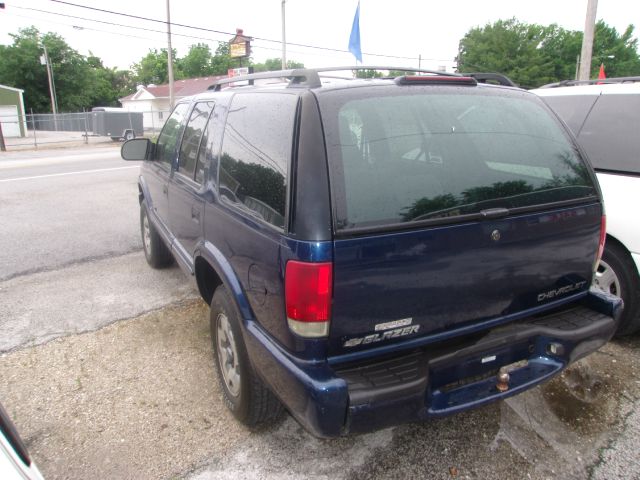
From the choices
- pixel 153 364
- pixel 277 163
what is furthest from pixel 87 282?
pixel 277 163

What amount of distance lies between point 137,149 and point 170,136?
575 mm

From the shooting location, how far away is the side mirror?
4438mm

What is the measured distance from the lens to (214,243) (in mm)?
2699

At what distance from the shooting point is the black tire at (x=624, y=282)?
333cm

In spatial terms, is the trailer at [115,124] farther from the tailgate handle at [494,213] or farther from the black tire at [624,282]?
the tailgate handle at [494,213]

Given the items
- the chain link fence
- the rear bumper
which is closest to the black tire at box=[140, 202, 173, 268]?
the rear bumper

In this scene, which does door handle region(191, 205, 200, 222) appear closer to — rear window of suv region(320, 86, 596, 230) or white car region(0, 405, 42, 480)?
rear window of suv region(320, 86, 596, 230)

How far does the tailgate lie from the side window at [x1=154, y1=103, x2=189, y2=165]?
241 cm

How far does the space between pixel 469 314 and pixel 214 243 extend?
140cm

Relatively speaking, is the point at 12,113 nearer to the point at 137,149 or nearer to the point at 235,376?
the point at 137,149

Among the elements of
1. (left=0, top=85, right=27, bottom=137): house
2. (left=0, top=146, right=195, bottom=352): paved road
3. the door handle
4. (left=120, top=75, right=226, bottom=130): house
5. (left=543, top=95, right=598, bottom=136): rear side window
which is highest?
(left=120, top=75, right=226, bottom=130): house

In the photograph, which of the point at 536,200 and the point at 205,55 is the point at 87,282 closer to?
the point at 536,200

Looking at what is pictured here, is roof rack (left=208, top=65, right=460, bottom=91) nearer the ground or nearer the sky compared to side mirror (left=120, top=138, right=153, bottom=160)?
nearer the sky

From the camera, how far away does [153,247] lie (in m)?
4.93
